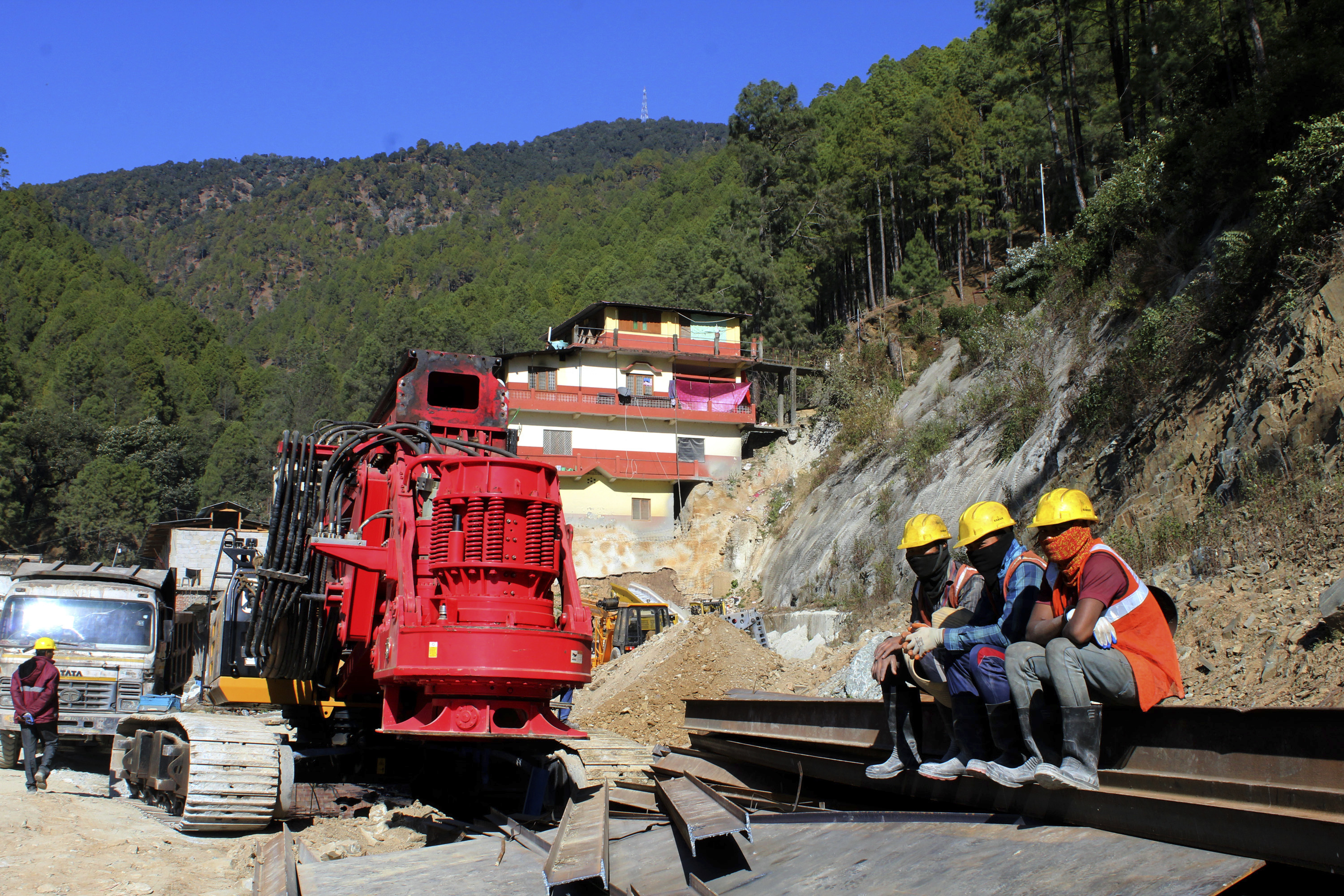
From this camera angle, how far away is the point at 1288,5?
18641 millimetres

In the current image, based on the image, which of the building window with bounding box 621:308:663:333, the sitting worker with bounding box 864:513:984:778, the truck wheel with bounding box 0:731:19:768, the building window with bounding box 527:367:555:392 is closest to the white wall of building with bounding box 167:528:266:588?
the building window with bounding box 527:367:555:392

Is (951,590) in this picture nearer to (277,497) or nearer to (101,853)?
(277,497)

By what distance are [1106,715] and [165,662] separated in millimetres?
14821

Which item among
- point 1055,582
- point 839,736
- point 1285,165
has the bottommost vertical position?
point 839,736

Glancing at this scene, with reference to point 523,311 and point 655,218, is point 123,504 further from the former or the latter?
point 655,218

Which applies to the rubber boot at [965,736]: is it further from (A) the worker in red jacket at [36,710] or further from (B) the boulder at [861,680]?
(A) the worker in red jacket at [36,710]

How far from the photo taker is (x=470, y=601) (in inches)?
301

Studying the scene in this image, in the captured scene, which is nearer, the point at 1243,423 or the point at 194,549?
the point at 1243,423

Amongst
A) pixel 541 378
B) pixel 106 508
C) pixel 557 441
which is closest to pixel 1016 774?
pixel 557 441

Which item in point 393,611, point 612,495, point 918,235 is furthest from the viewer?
point 918,235

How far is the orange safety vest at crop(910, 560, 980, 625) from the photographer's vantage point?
5941 mm

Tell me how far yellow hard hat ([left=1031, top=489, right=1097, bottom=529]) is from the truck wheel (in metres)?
14.0

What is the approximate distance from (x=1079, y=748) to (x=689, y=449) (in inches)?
1648

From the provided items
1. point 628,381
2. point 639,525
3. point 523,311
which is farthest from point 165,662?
point 523,311
